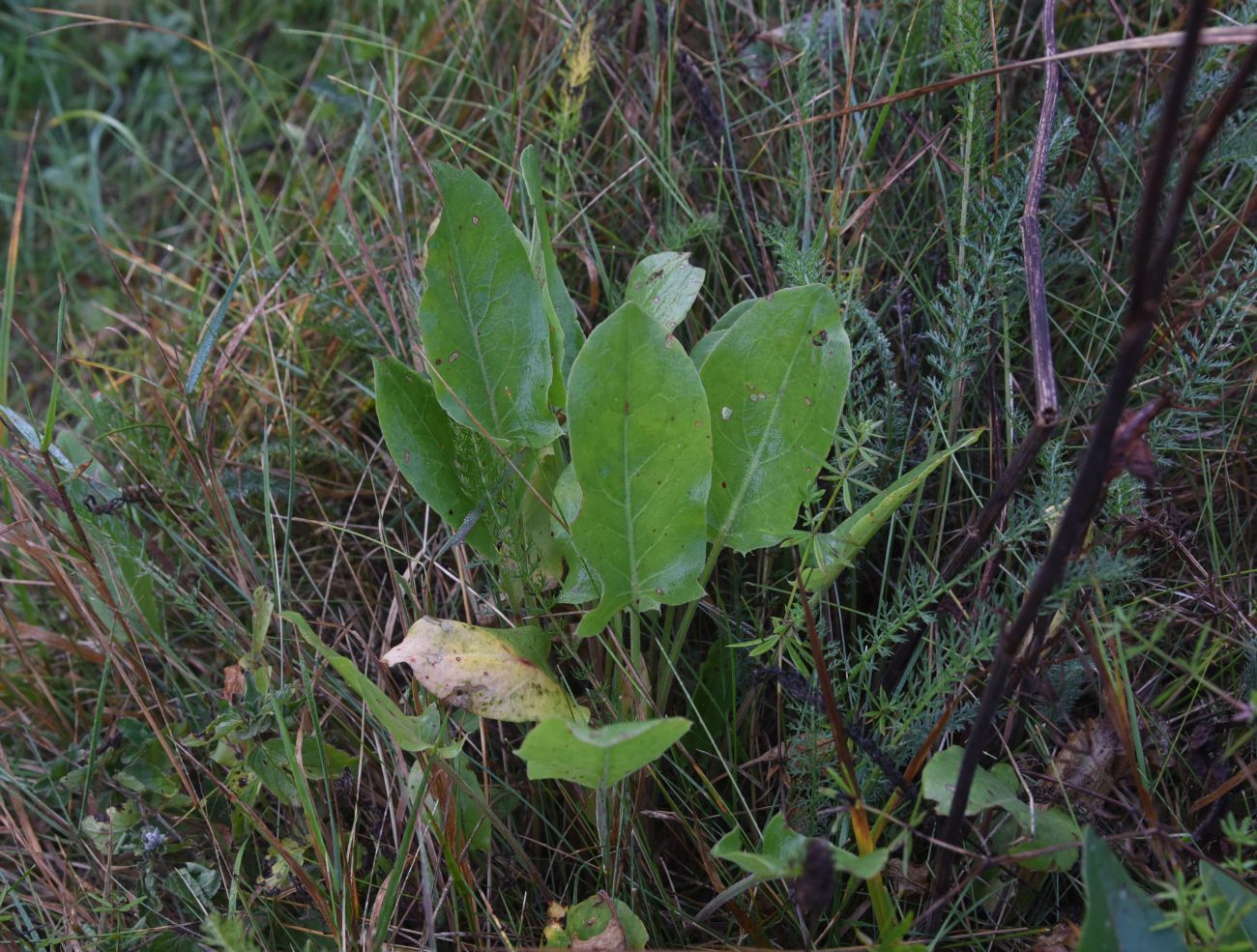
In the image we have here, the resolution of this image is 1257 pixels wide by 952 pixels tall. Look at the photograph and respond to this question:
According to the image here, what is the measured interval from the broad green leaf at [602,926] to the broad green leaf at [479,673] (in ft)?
0.66

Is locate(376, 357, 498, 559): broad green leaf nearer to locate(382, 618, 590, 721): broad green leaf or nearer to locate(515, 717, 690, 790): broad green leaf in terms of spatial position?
locate(382, 618, 590, 721): broad green leaf

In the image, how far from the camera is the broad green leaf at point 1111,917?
33.1 inches

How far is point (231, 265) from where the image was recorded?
190 cm

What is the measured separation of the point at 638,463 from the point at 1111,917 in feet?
2.02

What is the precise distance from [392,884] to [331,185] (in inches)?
56.6

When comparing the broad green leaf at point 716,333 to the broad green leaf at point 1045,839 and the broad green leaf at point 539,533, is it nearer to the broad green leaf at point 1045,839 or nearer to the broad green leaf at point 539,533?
the broad green leaf at point 539,533

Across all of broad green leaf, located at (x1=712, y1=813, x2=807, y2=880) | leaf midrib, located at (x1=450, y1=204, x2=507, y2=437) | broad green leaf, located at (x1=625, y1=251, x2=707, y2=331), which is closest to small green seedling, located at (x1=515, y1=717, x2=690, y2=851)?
broad green leaf, located at (x1=712, y1=813, x2=807, y2=880)

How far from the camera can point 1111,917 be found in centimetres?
84

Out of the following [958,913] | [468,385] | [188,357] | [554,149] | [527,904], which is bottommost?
[527,904]

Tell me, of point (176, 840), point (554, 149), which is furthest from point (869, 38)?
point (176, 840)

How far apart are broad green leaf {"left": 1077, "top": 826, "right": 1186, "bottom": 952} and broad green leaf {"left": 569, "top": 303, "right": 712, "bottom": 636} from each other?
0.47 m

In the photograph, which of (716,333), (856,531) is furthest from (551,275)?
(856,531)

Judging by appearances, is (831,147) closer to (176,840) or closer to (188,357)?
(188,357)

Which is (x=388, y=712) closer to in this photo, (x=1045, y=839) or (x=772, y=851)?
(x=772, y=851)
